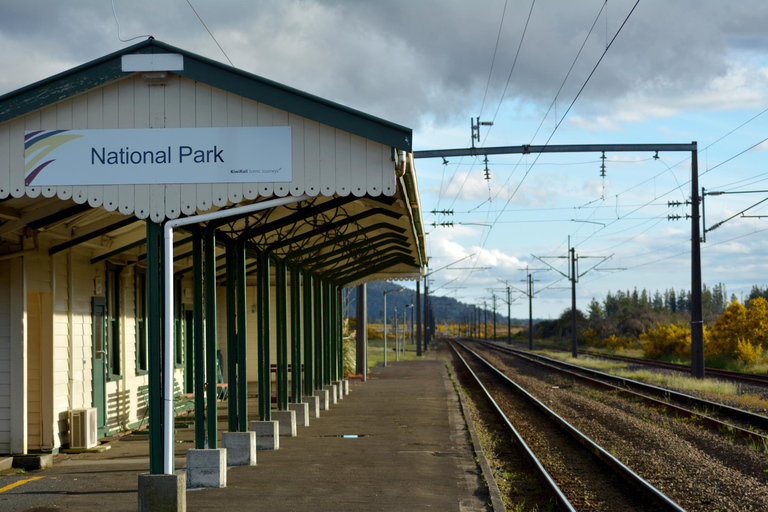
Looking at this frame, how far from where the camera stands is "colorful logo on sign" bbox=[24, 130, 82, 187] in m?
7.75

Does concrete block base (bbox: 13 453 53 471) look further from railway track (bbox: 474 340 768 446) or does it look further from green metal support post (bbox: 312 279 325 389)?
railway track (bbox: 474 340 768 446)

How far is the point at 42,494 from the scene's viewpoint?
8258mm

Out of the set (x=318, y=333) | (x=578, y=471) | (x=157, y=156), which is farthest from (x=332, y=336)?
(x=157, y=156)

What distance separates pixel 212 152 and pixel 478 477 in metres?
4.93

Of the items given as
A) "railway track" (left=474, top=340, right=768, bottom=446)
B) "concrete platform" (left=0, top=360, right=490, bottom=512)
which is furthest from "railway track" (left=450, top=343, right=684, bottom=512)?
"railway track" (left=474, top=340, right=768, bottom=446)

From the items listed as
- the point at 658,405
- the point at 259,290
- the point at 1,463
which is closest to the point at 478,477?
the point at 259,290

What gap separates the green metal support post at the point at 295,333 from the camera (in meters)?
13.6

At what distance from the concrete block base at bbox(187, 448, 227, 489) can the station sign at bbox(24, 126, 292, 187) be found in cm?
309

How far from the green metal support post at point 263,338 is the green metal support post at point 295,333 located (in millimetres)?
1917

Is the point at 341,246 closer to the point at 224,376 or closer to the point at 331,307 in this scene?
the point at 331,307

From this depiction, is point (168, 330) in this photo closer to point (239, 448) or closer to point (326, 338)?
point (239, 448)

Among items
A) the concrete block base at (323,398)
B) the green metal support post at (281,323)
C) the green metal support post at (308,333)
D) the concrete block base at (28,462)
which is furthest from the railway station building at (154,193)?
the concrete block base at (323,398)

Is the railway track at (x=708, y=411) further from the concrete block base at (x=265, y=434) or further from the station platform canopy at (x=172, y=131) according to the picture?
the station platform canopy at (x=172, y=131)

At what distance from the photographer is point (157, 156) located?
A: 7781 mm
